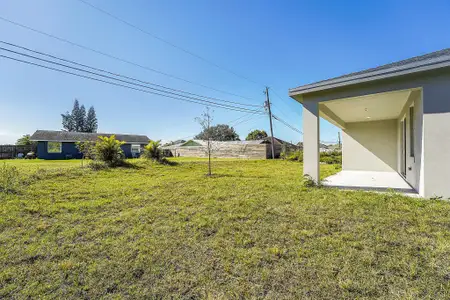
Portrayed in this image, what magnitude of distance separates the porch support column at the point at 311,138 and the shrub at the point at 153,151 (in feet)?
30.2

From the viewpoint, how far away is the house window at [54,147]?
1830 cm

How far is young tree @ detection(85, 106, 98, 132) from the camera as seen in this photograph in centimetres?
4538

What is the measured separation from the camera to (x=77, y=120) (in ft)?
147

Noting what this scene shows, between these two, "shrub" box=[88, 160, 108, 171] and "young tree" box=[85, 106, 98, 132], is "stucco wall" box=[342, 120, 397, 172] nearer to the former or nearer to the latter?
"shrub" box=[88, 160, 108, 171]

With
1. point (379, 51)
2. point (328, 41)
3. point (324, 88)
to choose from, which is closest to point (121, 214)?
point (324, 88)

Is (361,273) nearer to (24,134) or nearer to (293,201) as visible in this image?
(293,201)

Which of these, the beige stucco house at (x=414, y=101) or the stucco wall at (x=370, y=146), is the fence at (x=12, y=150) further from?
the stucco wall at (x=370, y=146)

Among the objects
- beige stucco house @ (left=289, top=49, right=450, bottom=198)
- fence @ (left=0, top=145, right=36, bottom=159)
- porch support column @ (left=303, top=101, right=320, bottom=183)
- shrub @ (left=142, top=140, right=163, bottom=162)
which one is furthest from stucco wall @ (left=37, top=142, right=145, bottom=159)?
beige stucco house @ (left=289, top=49, right=450, bottom=198)

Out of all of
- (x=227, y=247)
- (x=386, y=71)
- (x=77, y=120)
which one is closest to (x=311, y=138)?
(x=386, y=71)

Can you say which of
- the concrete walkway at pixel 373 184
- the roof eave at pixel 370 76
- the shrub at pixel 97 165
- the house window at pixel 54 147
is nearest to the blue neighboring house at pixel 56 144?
the house window at pixel 54 147

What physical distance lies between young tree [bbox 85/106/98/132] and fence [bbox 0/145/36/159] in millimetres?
26938

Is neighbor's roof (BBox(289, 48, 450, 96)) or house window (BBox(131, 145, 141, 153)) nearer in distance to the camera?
neighbor's roof (BBox(289, 48, 450, 96))

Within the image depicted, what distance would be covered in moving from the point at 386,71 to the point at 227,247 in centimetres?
498

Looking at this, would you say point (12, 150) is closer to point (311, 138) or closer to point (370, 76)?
point (311, 138)
